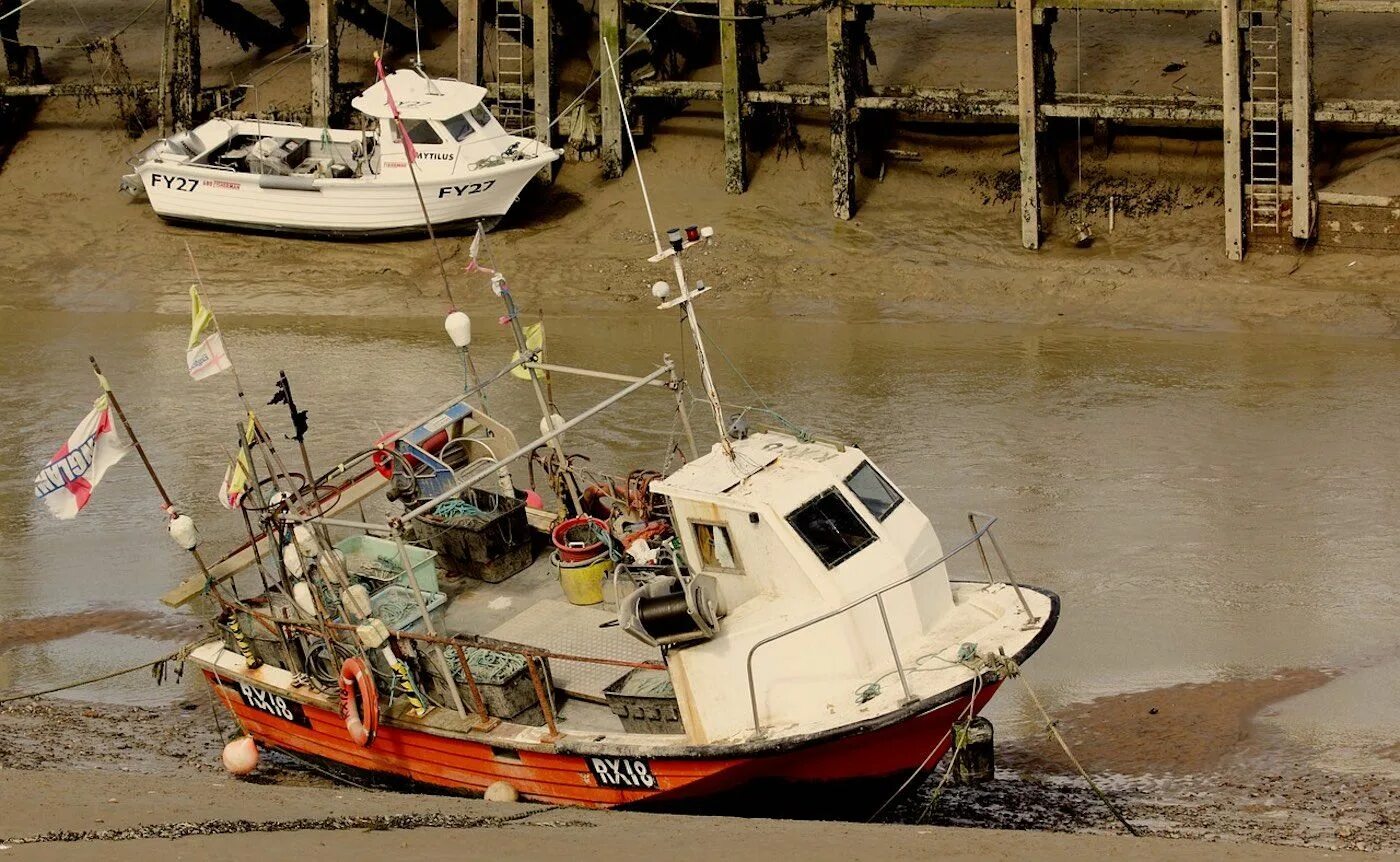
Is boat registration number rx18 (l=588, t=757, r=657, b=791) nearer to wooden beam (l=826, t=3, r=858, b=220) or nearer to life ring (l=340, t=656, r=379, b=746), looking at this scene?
life ring (l=340, t=656, r=379, b=746)

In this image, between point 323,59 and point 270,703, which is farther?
point 323,59

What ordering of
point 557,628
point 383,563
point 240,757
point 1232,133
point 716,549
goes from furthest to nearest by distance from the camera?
1. point 1232,133
2. point 383,563
3. point 557,628
4. point 240,757
5. point 716,549

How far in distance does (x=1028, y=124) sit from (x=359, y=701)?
1172 centimetres

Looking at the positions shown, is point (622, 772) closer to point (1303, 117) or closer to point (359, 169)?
point (1303, 117)

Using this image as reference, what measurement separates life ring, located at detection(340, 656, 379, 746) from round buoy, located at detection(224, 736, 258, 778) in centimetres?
99

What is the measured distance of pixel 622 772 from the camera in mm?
10641

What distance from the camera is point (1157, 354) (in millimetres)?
18516

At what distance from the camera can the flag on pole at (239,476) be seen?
12.0 meters

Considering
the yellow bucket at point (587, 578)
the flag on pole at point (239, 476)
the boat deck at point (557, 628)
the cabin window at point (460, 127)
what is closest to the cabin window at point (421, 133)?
the cabin window at point (460, 127)

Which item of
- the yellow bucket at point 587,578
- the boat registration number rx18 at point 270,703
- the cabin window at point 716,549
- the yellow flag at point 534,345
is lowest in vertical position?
the boat registration number rx18 at point 270,703

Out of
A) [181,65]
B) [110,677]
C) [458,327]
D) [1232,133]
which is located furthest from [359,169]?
[458,327]

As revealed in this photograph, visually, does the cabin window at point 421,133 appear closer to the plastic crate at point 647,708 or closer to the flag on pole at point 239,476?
the flag on pole at point 239,476

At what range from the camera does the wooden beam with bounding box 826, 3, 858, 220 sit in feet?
68.8

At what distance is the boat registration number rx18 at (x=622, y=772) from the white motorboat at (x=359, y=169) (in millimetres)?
11798
